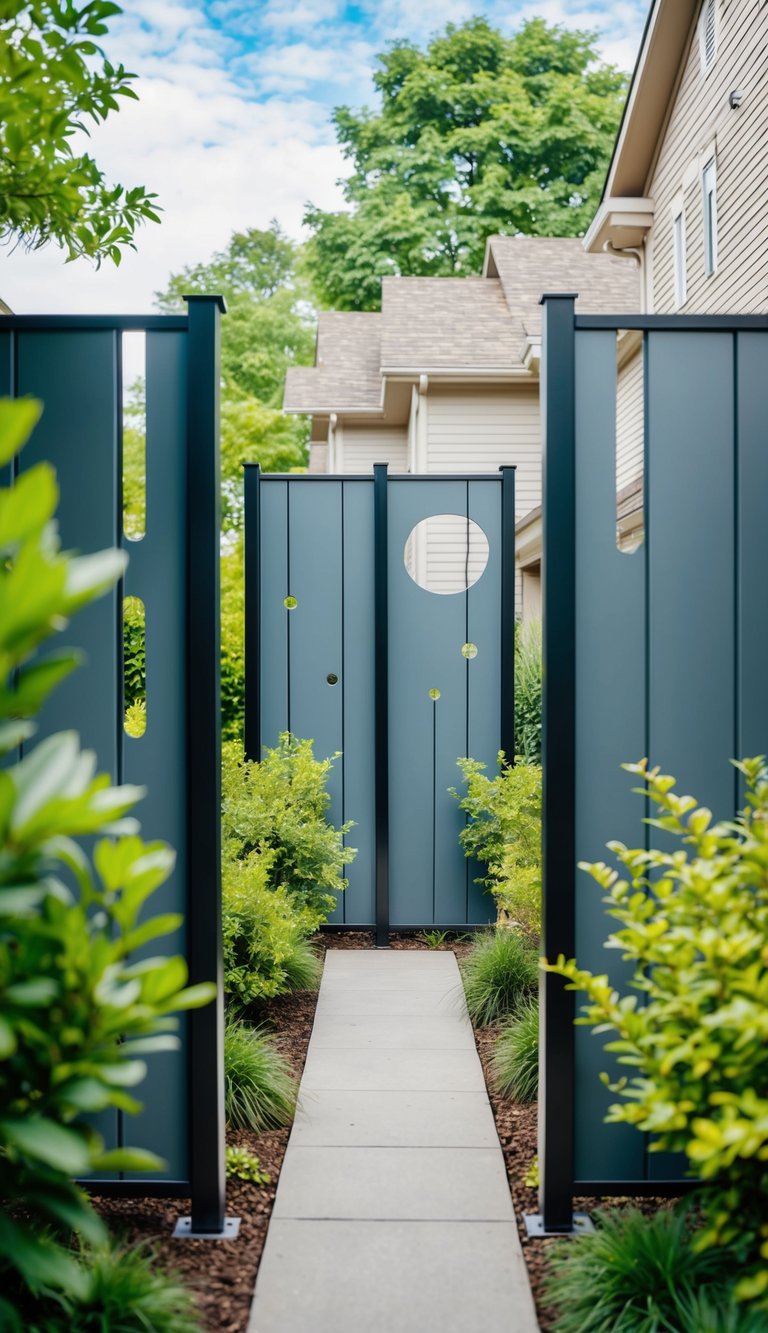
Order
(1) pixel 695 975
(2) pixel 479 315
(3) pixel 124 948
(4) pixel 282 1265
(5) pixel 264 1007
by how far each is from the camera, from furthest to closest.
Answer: (2) pixel 479 315 < (5) pixel 264 1007 < (4) pixel 282 1265 < (1) pixel 695 975 < (3) pixel 124 948

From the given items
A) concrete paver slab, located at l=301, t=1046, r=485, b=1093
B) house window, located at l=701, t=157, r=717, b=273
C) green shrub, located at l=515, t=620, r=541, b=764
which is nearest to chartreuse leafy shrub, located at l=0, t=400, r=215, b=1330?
concrete paver slab, located at l=301, t=1046, r=485, b=1093

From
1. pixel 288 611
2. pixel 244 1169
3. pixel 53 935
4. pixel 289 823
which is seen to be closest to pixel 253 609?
pixel 288 611

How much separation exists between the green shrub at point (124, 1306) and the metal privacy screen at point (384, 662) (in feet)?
11.6

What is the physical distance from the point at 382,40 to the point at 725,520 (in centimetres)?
2564

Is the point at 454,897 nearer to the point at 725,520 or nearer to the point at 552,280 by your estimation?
the point at 725,520

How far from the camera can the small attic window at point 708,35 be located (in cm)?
785

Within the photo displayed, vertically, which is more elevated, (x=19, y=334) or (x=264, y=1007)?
(x=19, y=334)

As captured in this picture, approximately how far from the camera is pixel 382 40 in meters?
24.2

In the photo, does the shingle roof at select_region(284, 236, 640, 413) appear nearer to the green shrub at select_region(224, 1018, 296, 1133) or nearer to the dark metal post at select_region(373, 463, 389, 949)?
the dark metal post at select_region(373, 463, 389, 949)

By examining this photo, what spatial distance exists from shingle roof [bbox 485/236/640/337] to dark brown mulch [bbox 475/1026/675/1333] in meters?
10.4

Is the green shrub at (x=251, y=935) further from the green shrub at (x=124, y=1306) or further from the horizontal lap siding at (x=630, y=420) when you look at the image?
the horizontal lap siding at (x=630, y=420)

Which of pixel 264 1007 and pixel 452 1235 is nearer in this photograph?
pixel 452 1235

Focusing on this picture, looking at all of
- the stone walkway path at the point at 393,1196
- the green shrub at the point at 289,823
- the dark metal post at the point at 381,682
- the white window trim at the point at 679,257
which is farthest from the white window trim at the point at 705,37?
the stone walkway path at the point at 393,1196

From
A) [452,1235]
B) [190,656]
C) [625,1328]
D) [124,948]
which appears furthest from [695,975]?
[190,656]
